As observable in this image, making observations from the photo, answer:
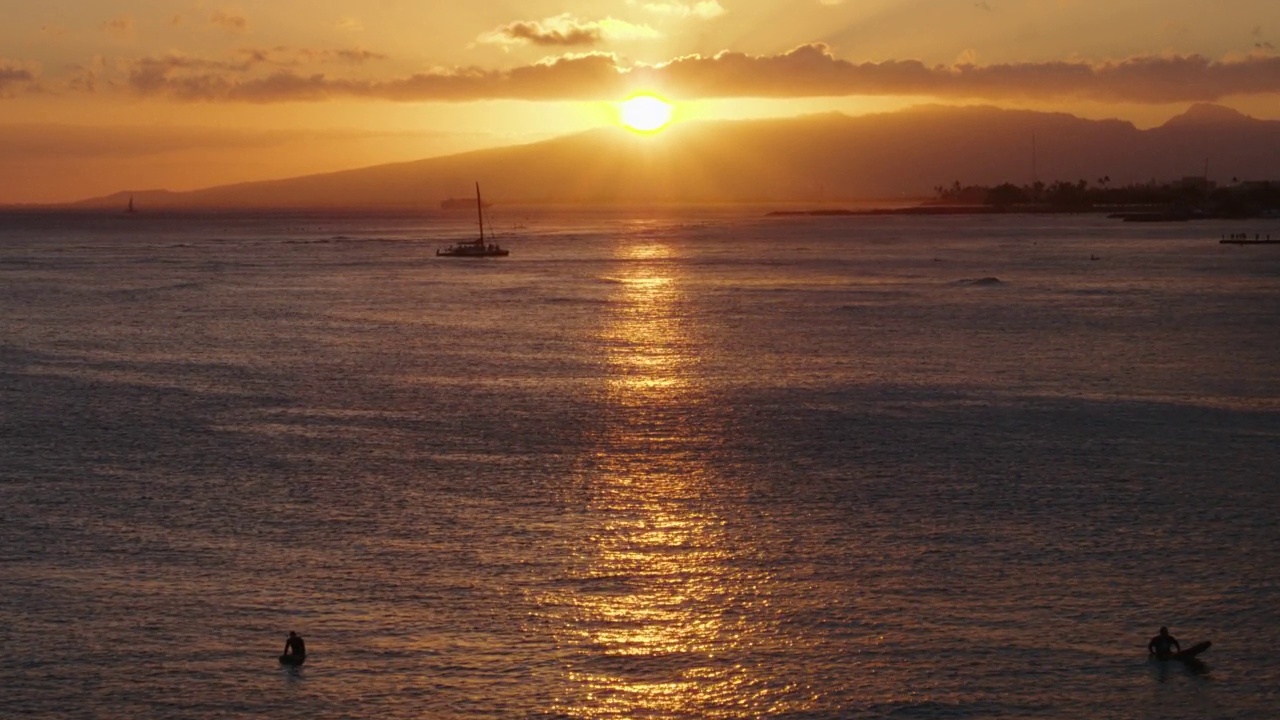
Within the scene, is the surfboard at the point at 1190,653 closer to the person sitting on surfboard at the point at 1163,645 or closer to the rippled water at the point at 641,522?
the person sitting on surfboard at the point at 1163,645

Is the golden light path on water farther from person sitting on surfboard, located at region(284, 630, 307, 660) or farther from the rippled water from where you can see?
person sitting on surfboard, located at region(284, 630, 307, 660)

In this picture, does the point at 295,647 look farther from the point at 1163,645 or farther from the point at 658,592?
the point at 1163,645

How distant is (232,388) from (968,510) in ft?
79.9

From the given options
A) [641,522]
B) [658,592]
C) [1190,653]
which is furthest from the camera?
[641,522]

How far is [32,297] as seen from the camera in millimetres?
77000

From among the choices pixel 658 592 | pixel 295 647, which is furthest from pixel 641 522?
pixel 295 647

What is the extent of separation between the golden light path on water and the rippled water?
8 centimetres

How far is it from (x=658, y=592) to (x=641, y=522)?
13.2 feet

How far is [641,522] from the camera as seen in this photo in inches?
966

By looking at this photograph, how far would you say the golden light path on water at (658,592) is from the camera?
17.0 m

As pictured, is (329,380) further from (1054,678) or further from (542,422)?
(1054,678)

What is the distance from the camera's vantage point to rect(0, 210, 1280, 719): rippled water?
1750 centimetres

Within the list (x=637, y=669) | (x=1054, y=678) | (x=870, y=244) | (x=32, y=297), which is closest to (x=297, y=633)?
(x=637, y=669)

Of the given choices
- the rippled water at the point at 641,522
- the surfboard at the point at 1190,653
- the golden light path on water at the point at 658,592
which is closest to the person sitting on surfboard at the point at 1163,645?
the surfboard at the point at 1190,653
